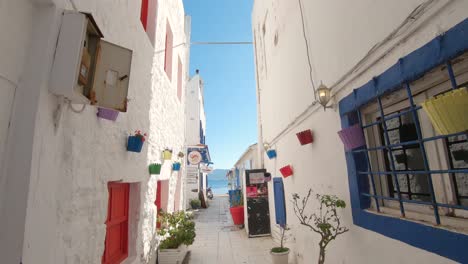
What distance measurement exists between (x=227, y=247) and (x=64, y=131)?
19.1ft

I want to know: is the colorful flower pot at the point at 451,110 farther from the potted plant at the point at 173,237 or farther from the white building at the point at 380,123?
the potted plant at the point at 173,237

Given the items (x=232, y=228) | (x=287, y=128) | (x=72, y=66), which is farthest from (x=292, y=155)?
(x=232, y=228)

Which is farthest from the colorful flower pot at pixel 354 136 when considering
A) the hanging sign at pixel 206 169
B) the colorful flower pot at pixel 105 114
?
the hanging sign at pixel 206 169

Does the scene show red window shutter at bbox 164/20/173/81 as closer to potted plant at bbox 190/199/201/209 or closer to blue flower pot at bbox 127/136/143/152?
blue flower pot at bbox 127/136/143/152

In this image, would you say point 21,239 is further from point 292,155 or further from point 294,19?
point 294,19

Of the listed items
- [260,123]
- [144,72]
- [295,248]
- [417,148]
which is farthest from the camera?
[260,123]

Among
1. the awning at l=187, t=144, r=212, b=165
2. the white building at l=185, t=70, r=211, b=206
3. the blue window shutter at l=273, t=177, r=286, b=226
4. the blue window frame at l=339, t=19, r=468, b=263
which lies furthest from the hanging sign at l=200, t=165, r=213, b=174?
the blue window frame at l=339, t=19, r=468, b=263

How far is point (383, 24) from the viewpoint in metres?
2.27

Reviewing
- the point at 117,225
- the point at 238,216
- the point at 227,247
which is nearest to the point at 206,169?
the point at 238,216

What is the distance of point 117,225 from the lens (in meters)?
3.66

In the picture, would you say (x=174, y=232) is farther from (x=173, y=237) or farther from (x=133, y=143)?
(x=133, y=143)

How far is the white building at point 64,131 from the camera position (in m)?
1.52

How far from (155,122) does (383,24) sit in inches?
164

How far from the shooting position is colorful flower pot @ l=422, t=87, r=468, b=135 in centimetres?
145
